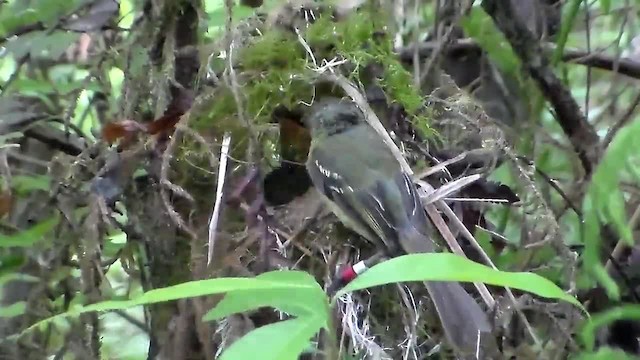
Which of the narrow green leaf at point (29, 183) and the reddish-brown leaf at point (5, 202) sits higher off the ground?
the narrow green leaf at point (29, 183)

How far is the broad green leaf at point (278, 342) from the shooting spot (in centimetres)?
57

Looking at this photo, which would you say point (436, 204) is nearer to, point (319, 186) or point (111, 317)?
point (319, 186)

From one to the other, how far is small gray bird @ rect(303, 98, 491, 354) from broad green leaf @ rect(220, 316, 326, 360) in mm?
353

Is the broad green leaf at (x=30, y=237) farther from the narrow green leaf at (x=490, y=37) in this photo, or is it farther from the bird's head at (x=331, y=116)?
the narrow green leaf at (x=490, y=37)

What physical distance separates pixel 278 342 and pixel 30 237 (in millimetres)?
732

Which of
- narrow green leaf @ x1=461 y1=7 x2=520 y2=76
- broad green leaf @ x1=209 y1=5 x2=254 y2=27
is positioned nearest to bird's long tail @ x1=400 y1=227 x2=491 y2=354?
broad green leaf @ x1=209 y1=5 x2=254 y2=27

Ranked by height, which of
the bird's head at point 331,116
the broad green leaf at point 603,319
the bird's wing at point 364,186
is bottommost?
the broad green leaf at point 603,319

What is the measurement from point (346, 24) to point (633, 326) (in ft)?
2.00

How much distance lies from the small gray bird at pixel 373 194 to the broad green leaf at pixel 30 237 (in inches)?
15.8

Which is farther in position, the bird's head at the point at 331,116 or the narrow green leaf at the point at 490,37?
the narrow green leaf at the point at 490,37

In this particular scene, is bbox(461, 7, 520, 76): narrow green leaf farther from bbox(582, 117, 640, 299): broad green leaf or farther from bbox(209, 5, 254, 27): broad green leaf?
bbox(582, 117, 640, 299): broad green leaf

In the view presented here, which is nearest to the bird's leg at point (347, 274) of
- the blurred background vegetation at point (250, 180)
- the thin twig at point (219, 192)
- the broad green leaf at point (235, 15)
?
the blurred background vegetation at point (250, 180)

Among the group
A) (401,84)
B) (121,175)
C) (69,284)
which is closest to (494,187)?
(401,84)

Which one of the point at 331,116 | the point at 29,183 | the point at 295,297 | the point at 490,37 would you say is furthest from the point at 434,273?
the point at 490,37
